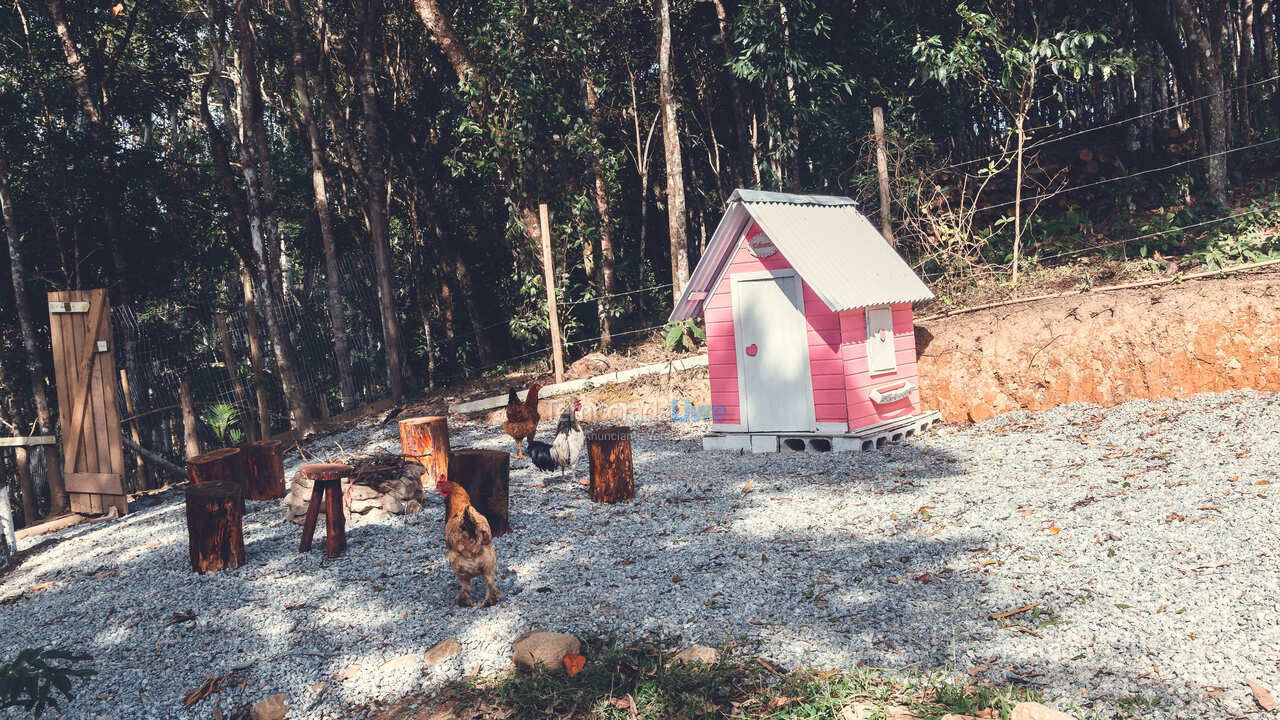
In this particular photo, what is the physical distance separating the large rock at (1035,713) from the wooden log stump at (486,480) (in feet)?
13.3

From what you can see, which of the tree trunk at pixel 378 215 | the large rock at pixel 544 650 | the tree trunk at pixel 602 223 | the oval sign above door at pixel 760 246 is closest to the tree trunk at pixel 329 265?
the tree trunk at pixel 378 215

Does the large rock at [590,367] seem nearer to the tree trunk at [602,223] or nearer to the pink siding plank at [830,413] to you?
the tree trunk at [602,223]

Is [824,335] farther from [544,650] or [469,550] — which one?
[544,650]

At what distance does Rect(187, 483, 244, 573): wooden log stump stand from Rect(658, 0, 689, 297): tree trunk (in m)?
8.70

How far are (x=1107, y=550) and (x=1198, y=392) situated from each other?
484 cm

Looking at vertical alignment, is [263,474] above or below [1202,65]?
below

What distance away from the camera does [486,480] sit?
6277mm

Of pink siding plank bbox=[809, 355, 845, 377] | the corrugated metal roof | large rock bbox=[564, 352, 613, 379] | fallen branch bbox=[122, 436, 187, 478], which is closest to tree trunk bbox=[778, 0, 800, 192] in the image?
the corrugated metal roof

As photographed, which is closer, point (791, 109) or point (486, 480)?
point (486, 480)

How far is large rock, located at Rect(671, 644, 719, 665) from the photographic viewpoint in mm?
3938

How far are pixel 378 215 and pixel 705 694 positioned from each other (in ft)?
41.5

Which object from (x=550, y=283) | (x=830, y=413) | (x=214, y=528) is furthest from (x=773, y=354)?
(x=214, y=528)

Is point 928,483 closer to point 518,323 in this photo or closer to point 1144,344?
point 1144,344

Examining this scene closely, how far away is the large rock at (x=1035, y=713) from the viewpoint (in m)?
3.10
